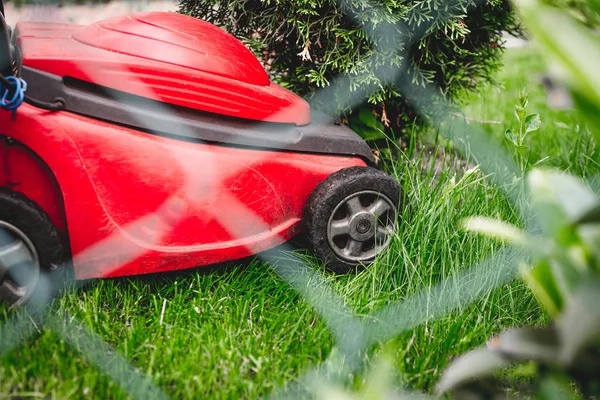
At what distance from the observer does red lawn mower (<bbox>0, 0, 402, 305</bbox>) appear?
5.00 ft

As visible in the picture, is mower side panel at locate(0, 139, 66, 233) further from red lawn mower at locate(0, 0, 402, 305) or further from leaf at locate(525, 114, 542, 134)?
leaf at locate(525, 114, 542, 134)

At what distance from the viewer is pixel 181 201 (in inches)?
65.4

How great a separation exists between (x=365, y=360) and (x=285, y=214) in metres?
0.54

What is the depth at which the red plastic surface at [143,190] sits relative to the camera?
5.03 ft

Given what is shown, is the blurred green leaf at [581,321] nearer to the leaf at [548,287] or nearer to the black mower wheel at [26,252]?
the leaf at [548,287]

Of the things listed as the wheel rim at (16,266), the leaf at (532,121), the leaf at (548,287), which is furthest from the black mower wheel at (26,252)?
the leaf at (532,121)

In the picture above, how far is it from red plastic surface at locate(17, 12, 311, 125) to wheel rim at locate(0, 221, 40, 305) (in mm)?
420

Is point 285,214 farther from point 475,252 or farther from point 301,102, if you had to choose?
point 475,252

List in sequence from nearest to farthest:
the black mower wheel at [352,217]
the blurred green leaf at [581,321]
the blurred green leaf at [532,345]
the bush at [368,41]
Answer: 1. the blurred green leaf at [581,321]
2. the blurred green leaf at [532,345]
3. the black mower wheel at [352,217]
4. the bush at [368,41]

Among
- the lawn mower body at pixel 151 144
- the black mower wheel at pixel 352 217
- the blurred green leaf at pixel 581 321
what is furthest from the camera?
the black mower wheel at pixel 352 217

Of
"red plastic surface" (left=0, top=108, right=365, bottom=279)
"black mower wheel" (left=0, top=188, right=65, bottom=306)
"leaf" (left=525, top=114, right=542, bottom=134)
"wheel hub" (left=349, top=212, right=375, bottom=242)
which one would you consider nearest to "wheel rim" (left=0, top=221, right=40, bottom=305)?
"black mower wheel" (left=0, top=188, right=65, bottom=306)

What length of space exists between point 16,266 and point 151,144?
0.45 m

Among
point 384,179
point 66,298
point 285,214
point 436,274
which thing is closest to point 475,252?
point 436,274

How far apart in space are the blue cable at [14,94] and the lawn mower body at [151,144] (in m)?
0.03
